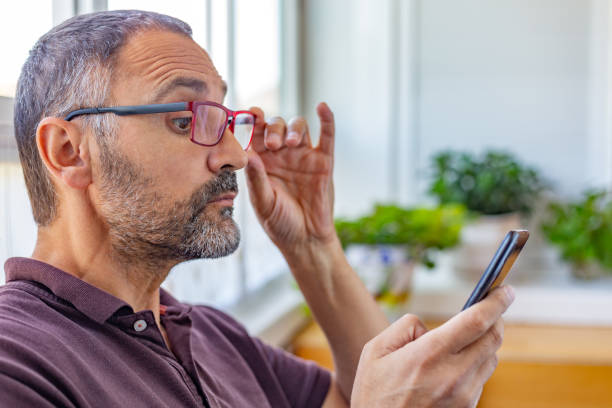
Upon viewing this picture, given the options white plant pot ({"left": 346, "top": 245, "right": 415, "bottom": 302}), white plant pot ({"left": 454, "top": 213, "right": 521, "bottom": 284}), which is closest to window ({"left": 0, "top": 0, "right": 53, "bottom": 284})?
white plant pot ({"left": 346, "top": 245, "right": 415, "bottom": 302})

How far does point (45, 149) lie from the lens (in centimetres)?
84

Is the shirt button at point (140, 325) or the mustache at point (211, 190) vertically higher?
the mustache at point (211, 190)

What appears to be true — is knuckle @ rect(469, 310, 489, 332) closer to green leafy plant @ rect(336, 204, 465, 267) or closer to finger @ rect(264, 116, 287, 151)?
finger @ rect(264, 116, 287, 151)

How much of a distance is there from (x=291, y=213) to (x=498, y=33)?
1768 mm

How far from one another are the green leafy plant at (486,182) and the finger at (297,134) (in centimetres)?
131

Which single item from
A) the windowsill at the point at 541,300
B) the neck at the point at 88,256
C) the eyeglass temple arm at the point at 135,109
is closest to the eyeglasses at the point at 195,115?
the eyeglass temple arm at the point at 135,109

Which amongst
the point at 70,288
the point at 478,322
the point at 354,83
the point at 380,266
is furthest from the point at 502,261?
the point at 354,83

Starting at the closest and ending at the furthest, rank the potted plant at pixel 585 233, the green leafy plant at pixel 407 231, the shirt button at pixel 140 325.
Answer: the shirt button at pixel 140 325 → the green leafy plant at pixel 407 231 → the potted plant at pixel 585 233

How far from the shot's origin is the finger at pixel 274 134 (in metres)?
1.12

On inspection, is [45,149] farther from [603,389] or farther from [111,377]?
[603,389]

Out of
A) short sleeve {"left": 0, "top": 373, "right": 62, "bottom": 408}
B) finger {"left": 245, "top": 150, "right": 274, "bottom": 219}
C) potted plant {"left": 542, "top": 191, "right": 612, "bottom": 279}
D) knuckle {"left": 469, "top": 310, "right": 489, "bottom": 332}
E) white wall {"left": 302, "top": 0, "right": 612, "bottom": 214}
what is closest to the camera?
short sleeve {"left": 0, "top": 373, "right": 62, "bottom": 408}

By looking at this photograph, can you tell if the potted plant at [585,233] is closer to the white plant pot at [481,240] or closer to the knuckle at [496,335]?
the white plant pot at [481,240]

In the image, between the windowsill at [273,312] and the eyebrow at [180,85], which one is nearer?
the eyebrow at [180,85]

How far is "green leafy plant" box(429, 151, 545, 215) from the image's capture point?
2.35 m
